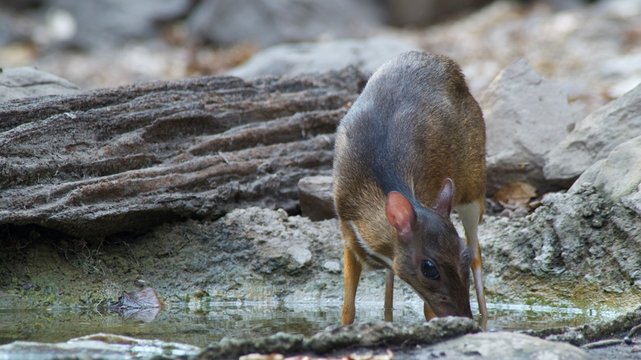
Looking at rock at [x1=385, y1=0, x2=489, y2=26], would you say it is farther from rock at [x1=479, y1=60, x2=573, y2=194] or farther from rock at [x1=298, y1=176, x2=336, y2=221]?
rock at [x1=298, y1=176, x2=336, y2=221]

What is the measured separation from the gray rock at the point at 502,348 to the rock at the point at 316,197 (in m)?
3.14

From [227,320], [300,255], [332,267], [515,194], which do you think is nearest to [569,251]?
[515,194]

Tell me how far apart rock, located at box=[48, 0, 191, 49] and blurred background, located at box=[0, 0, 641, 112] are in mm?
21

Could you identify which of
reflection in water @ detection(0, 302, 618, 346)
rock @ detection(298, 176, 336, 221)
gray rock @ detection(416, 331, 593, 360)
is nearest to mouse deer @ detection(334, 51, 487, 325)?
reflection in water @ detection(0, 302, 618, 346)

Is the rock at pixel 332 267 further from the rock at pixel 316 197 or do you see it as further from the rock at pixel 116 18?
the rock at pixel 116 18

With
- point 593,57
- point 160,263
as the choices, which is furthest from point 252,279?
point 593,57

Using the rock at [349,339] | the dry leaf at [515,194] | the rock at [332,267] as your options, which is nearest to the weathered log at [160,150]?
the rock at [332,267]

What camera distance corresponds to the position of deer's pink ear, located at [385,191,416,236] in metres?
6.36

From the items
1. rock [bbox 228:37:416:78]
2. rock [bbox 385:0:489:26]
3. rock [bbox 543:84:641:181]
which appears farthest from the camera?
rock [bbox 385:0:489:26]

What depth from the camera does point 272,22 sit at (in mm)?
19781

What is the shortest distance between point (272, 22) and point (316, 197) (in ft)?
38.0

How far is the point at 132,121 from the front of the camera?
28.3 feet

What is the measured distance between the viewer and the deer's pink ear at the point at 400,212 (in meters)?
6.36

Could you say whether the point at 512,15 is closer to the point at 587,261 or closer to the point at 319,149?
the point at 319,149
